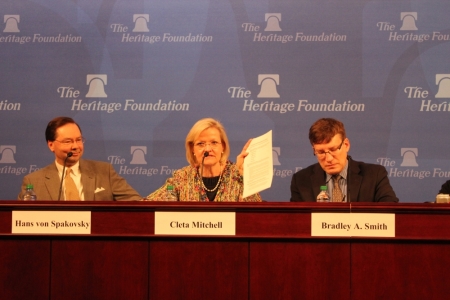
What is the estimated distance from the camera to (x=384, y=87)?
5.15 meters

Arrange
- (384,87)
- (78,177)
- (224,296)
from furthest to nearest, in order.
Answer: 1. (384,87)
2. (78,177)
3. (224,296)

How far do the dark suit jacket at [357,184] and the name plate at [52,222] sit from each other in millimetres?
1435

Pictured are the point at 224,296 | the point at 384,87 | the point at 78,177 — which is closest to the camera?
the point at 224,296

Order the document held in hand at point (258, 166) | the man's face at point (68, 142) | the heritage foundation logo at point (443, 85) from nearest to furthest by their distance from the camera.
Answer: the document held in hand at point (258, 166)
the man's face at point (68, 142)
the heritage foundation logo at point (443, 85)

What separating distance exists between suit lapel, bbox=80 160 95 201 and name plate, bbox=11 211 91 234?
1112mm

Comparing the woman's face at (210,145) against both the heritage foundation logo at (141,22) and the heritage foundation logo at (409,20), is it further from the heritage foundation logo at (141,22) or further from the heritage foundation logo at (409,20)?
the heritage foundation logo at (409,20)

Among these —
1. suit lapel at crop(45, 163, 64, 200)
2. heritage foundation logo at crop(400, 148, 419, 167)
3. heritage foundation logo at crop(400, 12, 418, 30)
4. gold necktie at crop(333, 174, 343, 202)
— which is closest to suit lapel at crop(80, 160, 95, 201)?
suit lapel at crop(45, 163, 64, 200)

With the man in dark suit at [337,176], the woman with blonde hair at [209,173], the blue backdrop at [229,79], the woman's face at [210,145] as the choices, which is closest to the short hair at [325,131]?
the man in dark suit at [337,176]

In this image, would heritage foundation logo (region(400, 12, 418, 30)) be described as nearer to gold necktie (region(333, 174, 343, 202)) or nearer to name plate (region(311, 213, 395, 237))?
gold necktie (region(333, 174, 343, 202))

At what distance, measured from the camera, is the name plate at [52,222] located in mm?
3104

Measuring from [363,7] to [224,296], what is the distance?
308 centimetres

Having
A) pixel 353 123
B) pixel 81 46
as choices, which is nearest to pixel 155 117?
pixel 81 46

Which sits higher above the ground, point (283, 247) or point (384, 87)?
point (384, 87)

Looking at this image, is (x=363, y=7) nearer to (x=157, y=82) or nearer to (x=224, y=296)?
(x=157, y=82)
